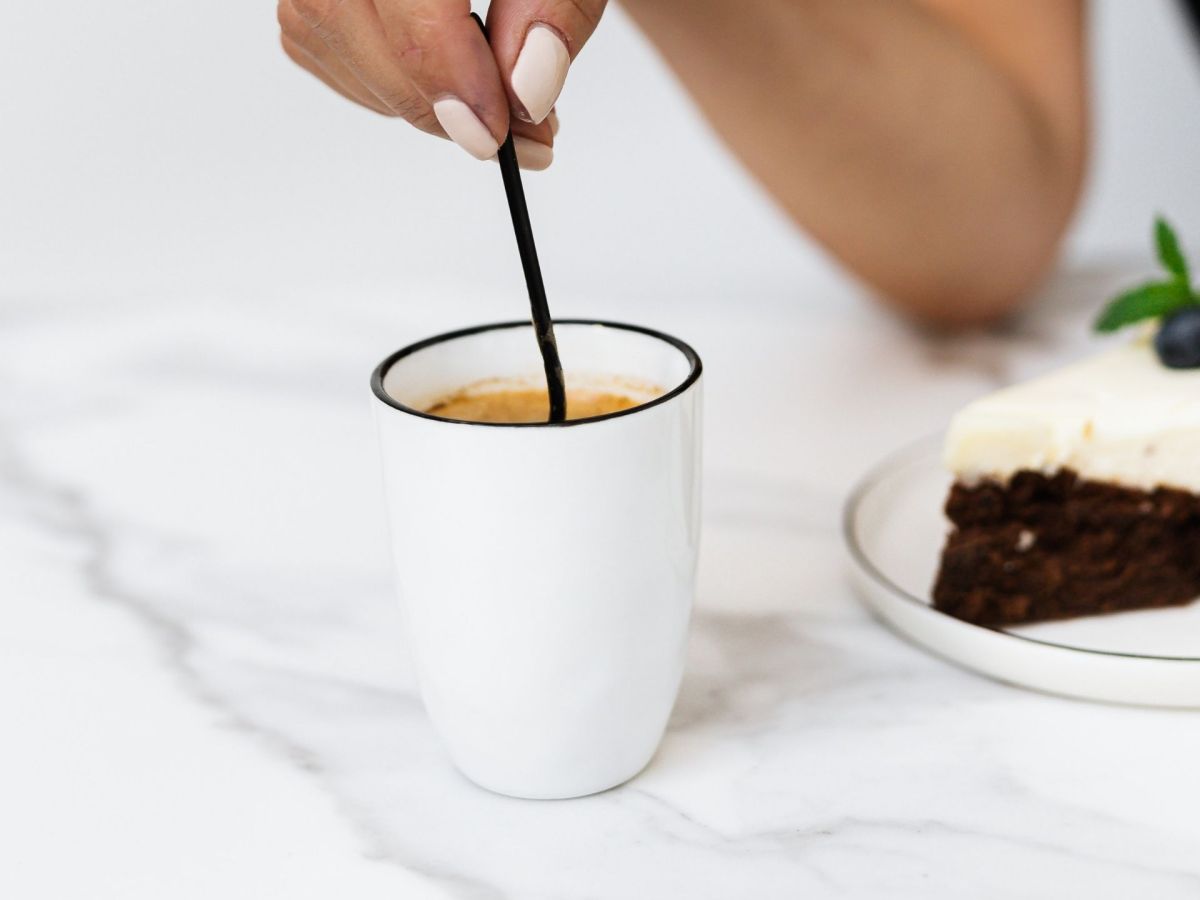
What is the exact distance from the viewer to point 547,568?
68 cm

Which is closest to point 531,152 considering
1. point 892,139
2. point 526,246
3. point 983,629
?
point 526,246

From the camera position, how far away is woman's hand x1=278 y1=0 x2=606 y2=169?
649mm

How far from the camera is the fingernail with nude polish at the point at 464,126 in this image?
0.65 m

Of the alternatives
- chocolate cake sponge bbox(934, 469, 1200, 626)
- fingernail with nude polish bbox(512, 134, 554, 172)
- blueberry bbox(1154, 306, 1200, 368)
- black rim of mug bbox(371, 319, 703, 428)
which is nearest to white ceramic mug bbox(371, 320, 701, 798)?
black rim of mug bbox(371, 319, 703, 428)

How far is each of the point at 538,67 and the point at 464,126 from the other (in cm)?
4

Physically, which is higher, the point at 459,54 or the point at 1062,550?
the point at 459,54

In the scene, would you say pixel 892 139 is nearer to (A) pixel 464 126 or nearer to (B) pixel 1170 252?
(B) pixel 1170 252

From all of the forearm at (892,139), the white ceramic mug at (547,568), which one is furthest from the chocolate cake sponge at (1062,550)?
the forearm at (892,139)

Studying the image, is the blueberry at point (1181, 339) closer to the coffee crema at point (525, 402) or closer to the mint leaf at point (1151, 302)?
the mint leaf at point (1151, 302)

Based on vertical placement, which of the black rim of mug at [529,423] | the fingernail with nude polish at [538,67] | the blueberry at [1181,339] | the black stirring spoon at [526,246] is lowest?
the blueberry at [1181,339]

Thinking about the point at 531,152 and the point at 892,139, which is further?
the point at 892,139

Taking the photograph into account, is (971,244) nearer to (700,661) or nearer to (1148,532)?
(1148,532)

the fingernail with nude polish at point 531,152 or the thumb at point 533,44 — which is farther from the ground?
the thumb at point 533,44

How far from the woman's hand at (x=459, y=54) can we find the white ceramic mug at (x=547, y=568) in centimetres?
14
